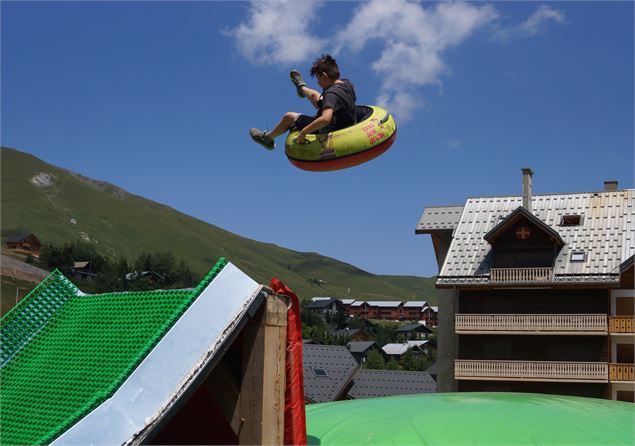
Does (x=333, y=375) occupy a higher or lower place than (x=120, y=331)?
lower

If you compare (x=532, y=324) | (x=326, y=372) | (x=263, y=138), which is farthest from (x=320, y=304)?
(x=263, y=138)

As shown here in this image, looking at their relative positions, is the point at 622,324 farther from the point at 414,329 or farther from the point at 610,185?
the point at 414,329

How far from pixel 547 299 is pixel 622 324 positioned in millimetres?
3840

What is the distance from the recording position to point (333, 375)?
210 ft

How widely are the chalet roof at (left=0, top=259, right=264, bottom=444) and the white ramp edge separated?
11 mm

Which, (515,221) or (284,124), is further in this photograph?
(515,221)

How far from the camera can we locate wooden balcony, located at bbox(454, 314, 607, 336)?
3894cm

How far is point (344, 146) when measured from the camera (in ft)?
36.3

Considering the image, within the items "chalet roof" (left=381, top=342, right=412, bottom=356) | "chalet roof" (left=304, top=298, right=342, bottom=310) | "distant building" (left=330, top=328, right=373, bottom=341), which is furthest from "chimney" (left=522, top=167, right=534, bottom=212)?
"chalet roof" (left=304, top=298, right=342, bottom=310)

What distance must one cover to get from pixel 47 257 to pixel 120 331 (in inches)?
5735

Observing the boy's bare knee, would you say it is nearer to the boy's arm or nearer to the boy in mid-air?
the boy in mid-air

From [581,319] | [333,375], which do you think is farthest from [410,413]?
[333,375]

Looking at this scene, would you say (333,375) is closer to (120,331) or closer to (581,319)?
(581,319)

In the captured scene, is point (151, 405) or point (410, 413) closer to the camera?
point (151, 405)
